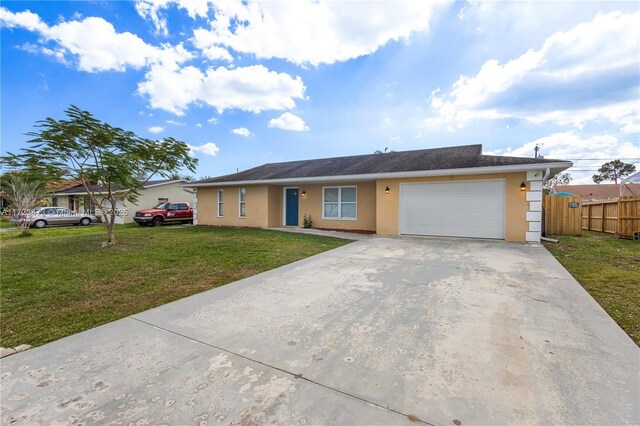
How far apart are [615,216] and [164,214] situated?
22.5 metres

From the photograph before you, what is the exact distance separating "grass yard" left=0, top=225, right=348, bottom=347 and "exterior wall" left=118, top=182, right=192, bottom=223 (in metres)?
11.8

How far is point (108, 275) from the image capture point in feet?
17.7

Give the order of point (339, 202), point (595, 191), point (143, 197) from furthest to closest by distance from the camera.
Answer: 1. point (595, 191)
2. point (143, 197)
3. point (339, 202)

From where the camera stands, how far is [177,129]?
66.8ft

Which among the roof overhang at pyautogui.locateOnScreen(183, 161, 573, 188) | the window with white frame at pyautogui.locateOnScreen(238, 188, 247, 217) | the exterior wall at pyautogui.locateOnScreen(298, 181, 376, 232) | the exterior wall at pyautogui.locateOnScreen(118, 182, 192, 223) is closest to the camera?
the roof overhang at pyautogui.locateOnScreen(183, 161, 573, 188)

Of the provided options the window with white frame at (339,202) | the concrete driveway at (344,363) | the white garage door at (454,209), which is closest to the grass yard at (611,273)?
the concrete driveway at (344,363)

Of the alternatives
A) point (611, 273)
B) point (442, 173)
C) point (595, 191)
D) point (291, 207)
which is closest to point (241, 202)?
point (291, 207)

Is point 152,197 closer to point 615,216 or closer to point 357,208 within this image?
point 357,208

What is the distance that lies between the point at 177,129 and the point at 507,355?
2285cm

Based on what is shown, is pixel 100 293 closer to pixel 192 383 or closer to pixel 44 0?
pixel 192 383

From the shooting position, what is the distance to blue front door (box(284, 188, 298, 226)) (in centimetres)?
1409

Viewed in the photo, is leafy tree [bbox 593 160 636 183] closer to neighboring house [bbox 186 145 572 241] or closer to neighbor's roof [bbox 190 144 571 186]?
neighbor's roof [bbox 190 144 571 186]

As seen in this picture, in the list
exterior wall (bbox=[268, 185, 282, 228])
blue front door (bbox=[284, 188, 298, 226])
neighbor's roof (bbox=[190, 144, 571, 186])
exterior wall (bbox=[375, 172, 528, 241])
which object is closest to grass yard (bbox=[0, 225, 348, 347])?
exterior wall (bbox=[375, 172, 528, 241])

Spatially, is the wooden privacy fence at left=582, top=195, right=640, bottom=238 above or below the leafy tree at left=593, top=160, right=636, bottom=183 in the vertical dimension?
below
